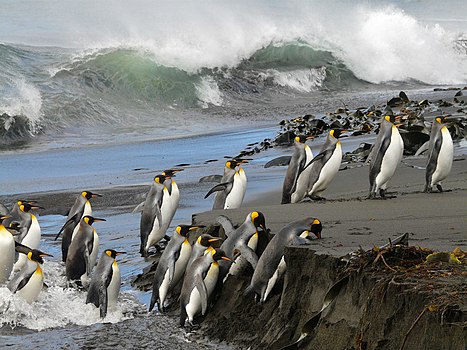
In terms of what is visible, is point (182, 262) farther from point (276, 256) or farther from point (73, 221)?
point (73, 221)

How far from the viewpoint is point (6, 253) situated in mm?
8820

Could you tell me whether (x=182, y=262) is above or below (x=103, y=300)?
above

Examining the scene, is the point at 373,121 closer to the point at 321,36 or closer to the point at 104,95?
the point at 104,95

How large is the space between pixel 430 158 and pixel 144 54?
79.9 ft

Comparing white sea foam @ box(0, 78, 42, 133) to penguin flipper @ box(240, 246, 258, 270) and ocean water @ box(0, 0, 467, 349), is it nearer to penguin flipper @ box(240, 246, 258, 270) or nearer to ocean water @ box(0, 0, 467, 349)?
ocean water @ box(0, 0, 467, 349)

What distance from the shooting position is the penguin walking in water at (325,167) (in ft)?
31.6

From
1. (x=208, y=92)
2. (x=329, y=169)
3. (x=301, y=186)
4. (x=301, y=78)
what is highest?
(x=301, y=78)

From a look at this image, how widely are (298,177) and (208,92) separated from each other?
1966 cm

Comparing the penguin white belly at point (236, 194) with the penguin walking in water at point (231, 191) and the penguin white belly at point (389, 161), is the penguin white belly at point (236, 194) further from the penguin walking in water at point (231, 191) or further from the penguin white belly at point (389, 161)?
the penguin white belly at point (389, 161)

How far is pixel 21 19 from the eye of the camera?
5650cm

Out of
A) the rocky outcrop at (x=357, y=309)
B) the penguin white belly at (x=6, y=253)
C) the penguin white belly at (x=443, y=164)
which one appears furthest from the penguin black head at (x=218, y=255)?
the penguin white belly at (x=443, y=164)

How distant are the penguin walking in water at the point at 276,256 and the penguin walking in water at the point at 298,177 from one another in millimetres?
3566

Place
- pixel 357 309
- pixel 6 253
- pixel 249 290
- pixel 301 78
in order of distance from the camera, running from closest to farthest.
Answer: pixel 357 309 → pixel 249 290 → pixel 6 253 → pixel 301 78

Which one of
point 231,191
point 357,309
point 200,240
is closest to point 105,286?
point 200,240
